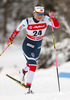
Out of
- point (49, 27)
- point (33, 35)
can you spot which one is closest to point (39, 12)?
point (33, 35)

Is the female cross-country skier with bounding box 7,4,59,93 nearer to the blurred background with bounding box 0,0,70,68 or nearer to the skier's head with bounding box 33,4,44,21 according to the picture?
the skier's head with bounding box 33,4,44,21

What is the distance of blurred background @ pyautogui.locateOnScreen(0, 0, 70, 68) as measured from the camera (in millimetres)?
11172

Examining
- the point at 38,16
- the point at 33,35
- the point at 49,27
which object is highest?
the point at 38,16

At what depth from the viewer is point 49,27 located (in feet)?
64.3

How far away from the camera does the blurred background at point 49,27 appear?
36.7ft

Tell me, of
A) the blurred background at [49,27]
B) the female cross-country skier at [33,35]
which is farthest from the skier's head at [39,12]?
the blurred background at [49,27]

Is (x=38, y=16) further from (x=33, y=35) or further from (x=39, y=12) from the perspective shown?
(x=33, y=35)

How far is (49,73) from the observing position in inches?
318

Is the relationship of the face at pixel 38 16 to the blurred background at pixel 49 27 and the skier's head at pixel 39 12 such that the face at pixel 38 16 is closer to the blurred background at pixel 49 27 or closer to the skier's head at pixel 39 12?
the skier's head at pixel 39 12

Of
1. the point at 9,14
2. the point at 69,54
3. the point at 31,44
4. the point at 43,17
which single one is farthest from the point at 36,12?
the point at 9,14

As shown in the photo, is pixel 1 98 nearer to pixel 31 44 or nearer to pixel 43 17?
pixel 31 44

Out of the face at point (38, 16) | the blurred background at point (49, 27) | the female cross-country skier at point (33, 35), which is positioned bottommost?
the blurred background at point (49, 27)

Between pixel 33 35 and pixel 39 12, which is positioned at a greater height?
pixel 39 12

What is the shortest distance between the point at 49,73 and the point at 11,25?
1804 centimetres
